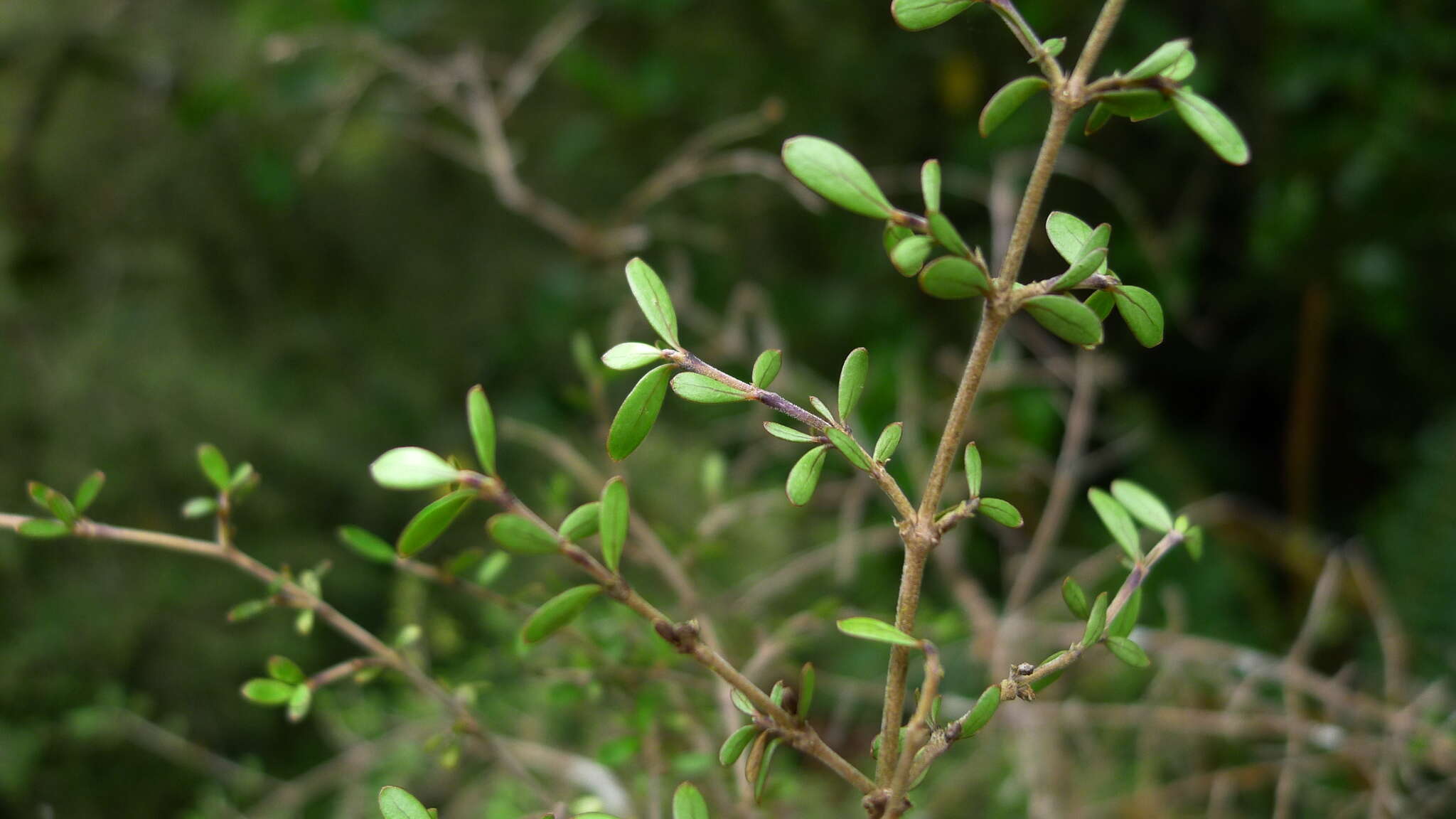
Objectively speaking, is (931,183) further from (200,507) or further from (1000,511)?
(200,507)

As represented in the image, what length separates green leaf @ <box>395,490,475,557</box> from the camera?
0.15 metres

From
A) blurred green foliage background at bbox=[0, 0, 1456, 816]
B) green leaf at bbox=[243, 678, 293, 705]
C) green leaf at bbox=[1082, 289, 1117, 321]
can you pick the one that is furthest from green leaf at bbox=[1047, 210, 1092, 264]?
blurred green foliage background at bbox=[0, 0, 1456, 816]

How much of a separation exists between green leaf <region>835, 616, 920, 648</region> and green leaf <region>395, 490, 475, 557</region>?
0.07 m

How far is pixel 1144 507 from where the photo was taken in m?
0.24

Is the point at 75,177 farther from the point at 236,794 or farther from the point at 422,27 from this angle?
the point at 236,794

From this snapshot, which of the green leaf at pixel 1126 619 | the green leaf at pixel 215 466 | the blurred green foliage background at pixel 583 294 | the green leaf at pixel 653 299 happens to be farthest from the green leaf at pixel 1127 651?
the blurred green foliage background at pixel 583 294

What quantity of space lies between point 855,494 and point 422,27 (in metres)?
0.72

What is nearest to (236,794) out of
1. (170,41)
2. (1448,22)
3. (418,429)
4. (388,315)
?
(418,429)

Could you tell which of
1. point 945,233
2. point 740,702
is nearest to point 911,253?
point 945,233

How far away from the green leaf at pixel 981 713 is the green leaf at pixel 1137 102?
0.11 metres

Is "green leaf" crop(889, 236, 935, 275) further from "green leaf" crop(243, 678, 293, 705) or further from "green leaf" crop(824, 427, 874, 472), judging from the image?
"green leaf" crop(243, 678, 293, 705)

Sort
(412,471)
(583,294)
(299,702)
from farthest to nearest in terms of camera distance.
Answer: (583,294) → (299,702) → (412,471)

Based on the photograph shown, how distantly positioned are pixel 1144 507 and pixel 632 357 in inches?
5.6

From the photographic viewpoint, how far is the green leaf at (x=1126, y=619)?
208 millimetres
